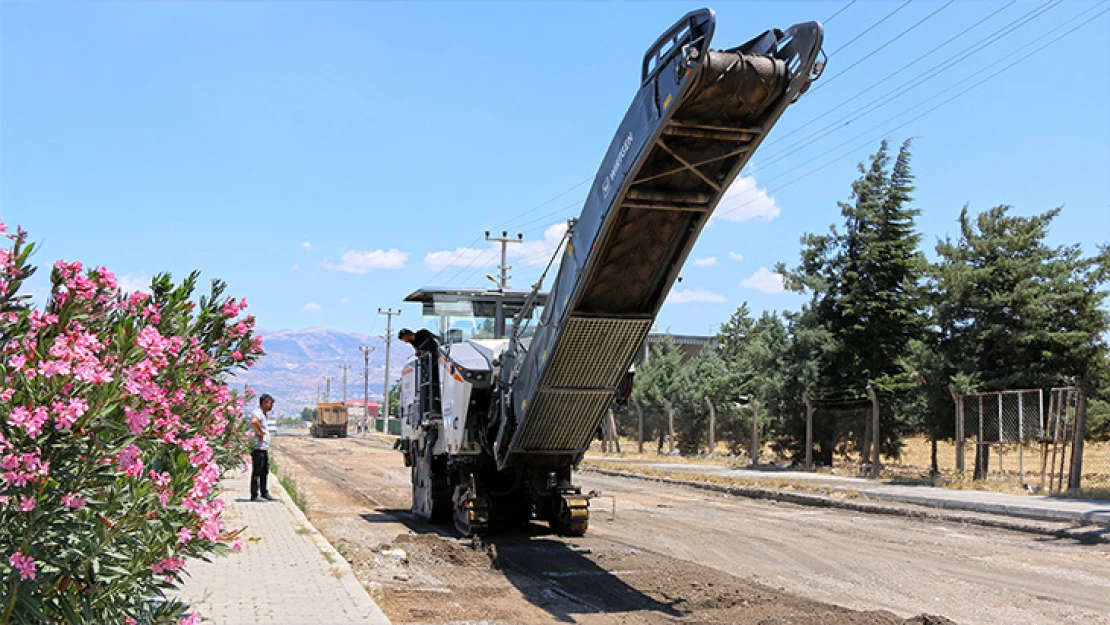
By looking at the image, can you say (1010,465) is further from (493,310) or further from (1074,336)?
(493,310)

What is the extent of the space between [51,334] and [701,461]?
32.6 meters

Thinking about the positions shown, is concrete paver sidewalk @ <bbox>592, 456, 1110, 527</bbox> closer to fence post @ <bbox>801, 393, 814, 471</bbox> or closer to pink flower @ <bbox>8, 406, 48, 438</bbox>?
fence post @ <bbox>801, 393, 814, 471</bbox>

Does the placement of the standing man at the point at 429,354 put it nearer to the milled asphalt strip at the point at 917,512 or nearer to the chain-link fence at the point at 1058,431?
the milled asphalt strip at the point at 917,512

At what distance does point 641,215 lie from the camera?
8.73m

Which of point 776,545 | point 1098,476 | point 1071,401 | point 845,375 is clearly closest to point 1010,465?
point 845,375

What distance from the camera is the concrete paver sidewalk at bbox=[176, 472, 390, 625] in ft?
22.8

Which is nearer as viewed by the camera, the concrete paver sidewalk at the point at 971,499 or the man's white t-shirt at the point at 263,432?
the concrete paver sidewalk at the point at 971,499

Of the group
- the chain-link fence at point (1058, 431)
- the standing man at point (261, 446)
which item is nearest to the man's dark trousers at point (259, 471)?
the standing man at point (261, 446)

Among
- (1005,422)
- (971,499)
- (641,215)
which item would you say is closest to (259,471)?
(641,215)

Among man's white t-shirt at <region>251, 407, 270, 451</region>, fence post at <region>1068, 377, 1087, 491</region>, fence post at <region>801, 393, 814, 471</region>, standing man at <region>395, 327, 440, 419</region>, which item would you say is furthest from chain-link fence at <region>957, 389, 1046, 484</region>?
man's white t-shirt at <region>251, 407, 270, 451</region>

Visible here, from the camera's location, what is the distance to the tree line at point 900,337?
22891 mm

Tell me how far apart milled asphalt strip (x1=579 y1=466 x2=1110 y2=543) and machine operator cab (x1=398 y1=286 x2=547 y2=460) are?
26.2ft

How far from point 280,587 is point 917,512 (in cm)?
1219

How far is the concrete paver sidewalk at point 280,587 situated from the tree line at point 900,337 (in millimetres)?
17456
